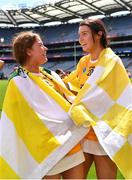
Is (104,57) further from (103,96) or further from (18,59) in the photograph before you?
(18,59)

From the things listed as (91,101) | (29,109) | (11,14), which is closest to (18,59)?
(29,109)

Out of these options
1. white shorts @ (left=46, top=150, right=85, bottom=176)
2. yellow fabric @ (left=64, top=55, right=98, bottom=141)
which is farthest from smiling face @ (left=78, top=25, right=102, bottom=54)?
white shorts @ (left=46, top=150, right=85, bottom=176)

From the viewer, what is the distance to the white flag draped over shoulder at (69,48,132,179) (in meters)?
2.78

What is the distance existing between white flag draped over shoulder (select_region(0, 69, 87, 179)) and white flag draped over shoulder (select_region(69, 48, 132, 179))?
0.16 m

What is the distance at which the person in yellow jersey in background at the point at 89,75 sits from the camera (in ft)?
9.62

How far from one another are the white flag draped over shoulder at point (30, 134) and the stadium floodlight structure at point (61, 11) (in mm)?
42343

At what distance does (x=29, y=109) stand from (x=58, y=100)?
21 centimetres

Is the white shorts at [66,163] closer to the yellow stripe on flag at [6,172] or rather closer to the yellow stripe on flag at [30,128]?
the yellow stripe on flag at [30,128]

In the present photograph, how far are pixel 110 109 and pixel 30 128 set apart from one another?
60 cm

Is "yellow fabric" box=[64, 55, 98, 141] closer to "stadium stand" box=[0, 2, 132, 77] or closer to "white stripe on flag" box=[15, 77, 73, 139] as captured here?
"white stripe on flag" box=[15, 77, 73, 139]

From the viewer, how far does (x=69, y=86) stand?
123 inches

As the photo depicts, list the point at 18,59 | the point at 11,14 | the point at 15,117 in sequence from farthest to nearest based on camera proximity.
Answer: the point at 11,14 < the point at 18,59 < the point at 15,117

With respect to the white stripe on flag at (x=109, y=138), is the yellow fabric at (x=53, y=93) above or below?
above

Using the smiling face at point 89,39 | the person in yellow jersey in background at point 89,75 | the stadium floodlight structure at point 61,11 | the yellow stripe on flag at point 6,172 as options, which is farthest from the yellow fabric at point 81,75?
the stadium floodlight structure at point 61,11
